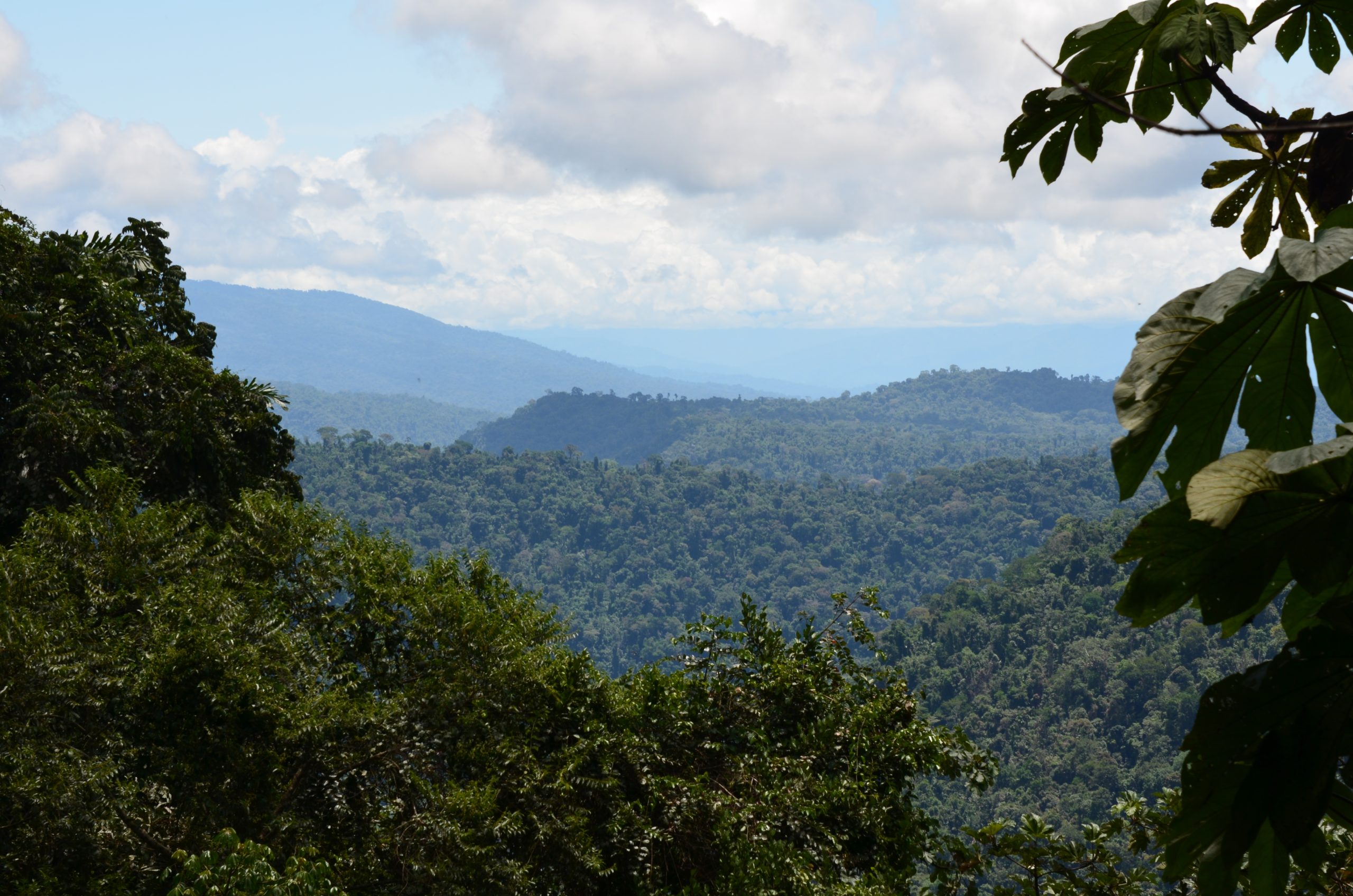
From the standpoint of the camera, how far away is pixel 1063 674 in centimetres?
5219

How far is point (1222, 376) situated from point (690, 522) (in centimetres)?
10819

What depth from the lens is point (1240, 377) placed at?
0.95m

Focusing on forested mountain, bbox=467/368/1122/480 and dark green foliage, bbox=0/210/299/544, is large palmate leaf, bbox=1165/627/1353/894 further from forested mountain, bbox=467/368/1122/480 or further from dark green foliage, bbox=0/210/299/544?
forested mountain, bbox=467/368/1122/480

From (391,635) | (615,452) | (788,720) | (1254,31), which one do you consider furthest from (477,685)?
(615,452)

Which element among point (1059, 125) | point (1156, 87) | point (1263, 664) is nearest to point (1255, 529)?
point (1263, 664)

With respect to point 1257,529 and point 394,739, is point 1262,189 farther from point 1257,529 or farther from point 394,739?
point 394,739

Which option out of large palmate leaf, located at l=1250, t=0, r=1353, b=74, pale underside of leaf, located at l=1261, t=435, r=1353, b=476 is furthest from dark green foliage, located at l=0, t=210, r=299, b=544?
pale underside of leaf, located at l=1261, t=435, r=1353, b=476

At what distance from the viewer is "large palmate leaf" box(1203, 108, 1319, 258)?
62.0 inches

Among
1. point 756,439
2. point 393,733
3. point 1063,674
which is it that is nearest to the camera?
point 393,733

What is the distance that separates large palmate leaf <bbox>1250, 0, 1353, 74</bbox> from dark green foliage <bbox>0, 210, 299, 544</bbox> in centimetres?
894

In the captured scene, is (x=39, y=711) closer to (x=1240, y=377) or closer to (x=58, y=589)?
(x=58, y=589)

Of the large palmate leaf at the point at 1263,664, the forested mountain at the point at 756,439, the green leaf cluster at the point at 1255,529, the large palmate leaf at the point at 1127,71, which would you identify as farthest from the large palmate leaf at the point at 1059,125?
the forested mountain at the point at 756,439

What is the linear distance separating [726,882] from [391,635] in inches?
125

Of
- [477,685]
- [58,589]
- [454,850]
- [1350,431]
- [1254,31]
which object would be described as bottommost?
[454,850]
